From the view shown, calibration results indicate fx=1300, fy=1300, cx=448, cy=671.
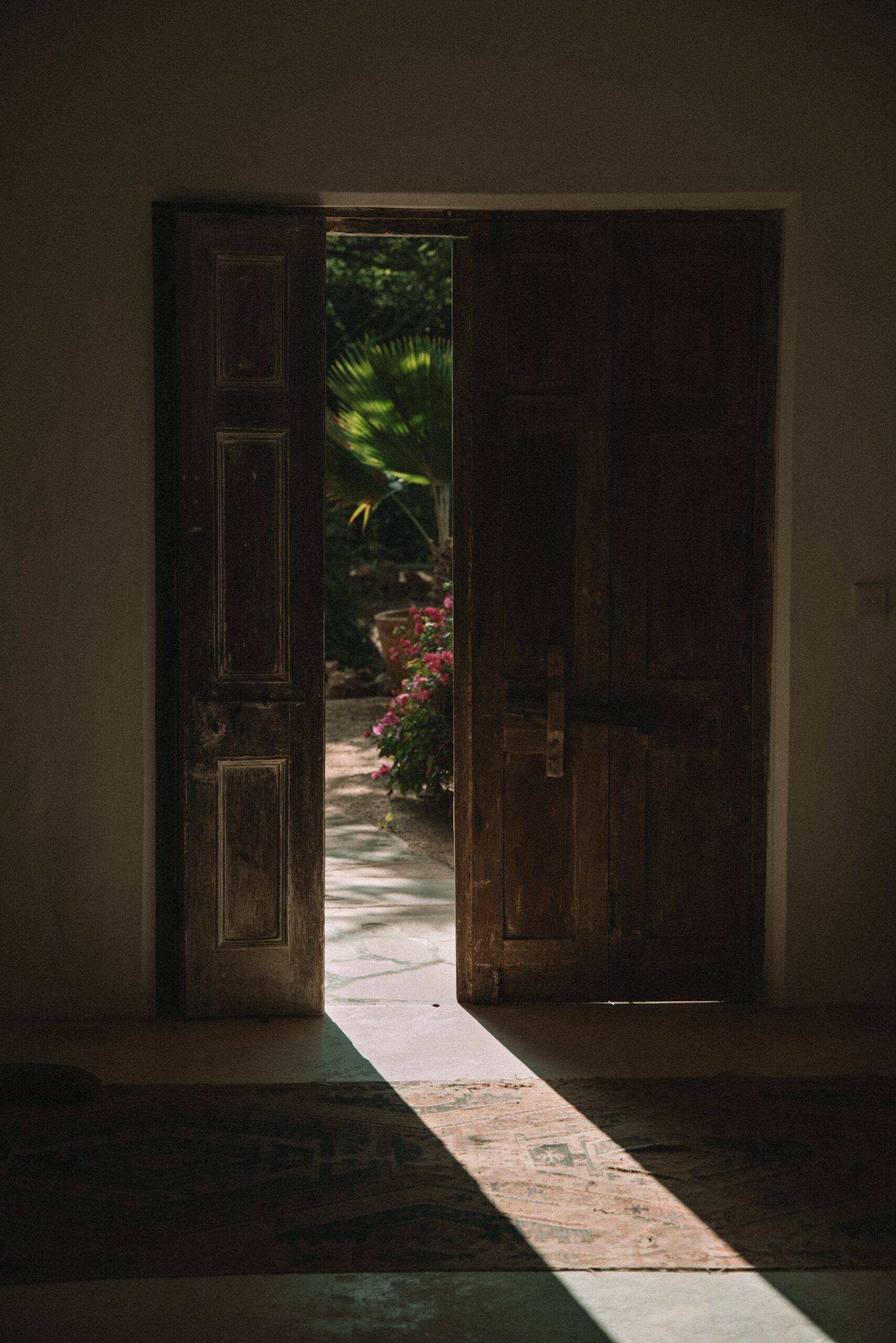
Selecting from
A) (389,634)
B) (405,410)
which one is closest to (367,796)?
(405,410)

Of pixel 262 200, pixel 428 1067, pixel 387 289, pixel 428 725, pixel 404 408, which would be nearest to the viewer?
pixel 428 1067

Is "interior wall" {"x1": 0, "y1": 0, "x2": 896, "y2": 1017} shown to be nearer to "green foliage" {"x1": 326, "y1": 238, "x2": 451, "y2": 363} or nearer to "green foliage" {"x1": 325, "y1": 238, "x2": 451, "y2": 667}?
"green foliage" {"x1": 325, "y1": 238, "x2": 451, "y2": 667}

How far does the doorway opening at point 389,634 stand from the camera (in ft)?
17.7

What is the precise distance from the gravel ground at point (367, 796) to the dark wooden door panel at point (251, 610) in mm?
2215

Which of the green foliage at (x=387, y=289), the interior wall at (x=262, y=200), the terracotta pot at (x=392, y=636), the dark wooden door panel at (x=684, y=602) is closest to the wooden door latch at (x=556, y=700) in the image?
the dark wooden door panel at (x=684, y=602)

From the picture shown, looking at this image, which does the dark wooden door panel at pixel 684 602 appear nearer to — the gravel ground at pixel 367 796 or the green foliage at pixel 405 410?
the gravel ground at pixel 367 796

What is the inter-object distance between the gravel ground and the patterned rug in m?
2.92

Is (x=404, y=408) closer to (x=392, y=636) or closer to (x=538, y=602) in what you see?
(x=392, y=636)

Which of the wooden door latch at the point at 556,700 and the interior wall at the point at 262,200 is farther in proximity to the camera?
the wooden door latch at the point at 556,700

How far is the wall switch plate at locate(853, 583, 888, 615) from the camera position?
437 centimetres

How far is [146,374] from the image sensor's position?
4.21 meters

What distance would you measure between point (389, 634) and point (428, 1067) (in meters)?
7.90

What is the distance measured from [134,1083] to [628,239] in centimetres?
307

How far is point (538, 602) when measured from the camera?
440cm
